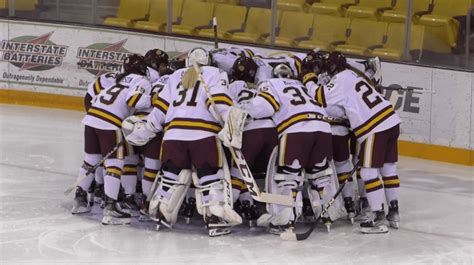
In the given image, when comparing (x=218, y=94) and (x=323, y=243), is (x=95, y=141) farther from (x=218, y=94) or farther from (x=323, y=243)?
(x=323, y=243)

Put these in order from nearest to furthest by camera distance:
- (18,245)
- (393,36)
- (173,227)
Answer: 1. (18,245)
2. (173,227)
3. (393,36)

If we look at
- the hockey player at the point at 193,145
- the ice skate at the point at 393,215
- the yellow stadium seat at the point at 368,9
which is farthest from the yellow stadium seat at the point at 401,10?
the hockey player at the point at 193,145

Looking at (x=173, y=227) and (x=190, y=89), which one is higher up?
(x=190, y=89)

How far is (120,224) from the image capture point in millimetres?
7129

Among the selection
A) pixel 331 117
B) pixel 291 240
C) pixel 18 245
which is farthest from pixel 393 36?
pixel 18 245

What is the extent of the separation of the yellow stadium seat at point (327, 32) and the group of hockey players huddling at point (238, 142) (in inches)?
103

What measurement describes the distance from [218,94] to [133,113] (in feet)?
2.20

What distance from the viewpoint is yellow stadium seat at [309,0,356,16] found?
10180mm

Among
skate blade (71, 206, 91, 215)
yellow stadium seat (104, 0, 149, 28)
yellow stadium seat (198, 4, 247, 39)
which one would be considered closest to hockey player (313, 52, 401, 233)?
skate blade (71, 206, 91, 215)

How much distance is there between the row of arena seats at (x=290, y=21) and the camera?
9.53 m

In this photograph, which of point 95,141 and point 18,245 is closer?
point 18,245

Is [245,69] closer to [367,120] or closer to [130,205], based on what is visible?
[367,120]

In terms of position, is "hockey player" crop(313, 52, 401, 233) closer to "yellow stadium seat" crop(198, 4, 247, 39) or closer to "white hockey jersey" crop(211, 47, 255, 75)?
"white hockey jersey" crop(211, 47, 255, 75)

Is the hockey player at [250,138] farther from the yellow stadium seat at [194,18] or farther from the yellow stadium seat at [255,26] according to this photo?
the yellow stadium seat at [194,18]
